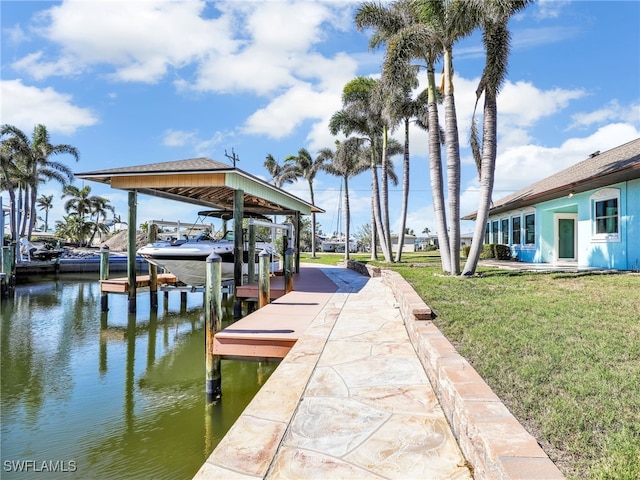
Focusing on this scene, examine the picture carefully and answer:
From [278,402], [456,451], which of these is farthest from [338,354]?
[456,451]

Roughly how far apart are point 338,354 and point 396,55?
980 centimetres

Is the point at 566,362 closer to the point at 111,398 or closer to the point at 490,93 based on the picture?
the point at 111,398

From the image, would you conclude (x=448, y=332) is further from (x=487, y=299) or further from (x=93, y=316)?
(x=93, y=316)

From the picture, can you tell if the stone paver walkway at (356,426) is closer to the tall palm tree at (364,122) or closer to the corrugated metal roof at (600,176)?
the corrugated metal roof at (600,176)

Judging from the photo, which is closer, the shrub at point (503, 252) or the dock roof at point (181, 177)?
the dock roof at point (181, 177)

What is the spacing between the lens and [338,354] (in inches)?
188

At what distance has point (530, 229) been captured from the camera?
19.3 metres

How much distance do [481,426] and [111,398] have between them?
5787 millimetres

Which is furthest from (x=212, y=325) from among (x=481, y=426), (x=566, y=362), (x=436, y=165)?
(x=436, y=165)

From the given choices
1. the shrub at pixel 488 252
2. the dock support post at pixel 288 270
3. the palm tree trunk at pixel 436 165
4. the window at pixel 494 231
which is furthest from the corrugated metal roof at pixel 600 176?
the dock support post at pixel 288 270

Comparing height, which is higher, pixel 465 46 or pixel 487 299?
pixel 465 46
